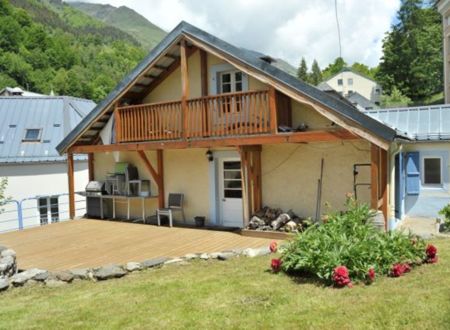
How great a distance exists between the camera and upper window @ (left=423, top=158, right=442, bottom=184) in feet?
37.7

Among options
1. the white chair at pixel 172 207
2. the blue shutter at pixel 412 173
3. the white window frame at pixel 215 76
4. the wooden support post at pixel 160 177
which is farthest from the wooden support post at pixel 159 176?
the blue shutter at pixel 412 173

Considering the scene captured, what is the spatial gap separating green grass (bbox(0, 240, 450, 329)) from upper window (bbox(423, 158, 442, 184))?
232 inches

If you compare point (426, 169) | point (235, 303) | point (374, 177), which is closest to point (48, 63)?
point (426, 169)

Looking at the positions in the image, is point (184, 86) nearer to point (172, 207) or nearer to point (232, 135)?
point (232, 135)

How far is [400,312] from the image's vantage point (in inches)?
166

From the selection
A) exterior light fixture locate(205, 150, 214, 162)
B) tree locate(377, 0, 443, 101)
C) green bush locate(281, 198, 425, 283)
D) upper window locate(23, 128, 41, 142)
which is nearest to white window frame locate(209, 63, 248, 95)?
exterior light fixture locate(205, 150, 214, 162)

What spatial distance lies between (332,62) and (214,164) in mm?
104949

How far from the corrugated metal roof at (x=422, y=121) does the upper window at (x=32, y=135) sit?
50.0 feet

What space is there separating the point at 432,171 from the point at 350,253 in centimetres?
757

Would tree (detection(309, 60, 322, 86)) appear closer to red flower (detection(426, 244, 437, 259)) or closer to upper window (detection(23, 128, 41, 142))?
upper window (detection(23, 128, 41, 142))

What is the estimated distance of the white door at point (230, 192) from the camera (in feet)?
36.3

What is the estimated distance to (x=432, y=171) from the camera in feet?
38.0

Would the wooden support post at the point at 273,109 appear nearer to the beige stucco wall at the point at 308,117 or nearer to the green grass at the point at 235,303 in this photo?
the beige stucco wall at the point at 308,117

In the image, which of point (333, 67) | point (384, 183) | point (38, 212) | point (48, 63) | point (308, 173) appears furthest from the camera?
point (333, 67)
